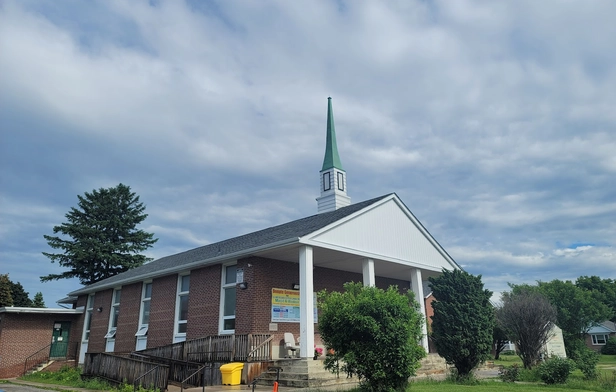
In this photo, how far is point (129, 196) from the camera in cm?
4353

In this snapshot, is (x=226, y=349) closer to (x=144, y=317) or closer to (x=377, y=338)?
(x=377, y=338)

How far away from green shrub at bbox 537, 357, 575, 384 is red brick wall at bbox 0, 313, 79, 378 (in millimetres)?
24495

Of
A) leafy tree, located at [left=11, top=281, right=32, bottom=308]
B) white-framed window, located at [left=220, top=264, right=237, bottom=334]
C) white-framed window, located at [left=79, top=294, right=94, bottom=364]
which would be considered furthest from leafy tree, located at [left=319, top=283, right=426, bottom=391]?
leafy tree, located at [left=11, top=281, right=32, bottom=308]

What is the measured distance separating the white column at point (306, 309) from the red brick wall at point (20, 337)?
59.4 feet

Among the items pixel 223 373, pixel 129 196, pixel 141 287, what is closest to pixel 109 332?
pixel 141 287

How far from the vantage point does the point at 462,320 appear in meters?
13.6

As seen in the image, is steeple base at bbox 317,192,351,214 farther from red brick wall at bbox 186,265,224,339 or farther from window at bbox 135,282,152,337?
window at bbox 135,282,152,337

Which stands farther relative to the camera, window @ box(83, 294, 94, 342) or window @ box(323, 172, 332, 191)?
window @ box(83, 294, 94, 342)

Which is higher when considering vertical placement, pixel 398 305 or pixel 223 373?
pixel 398 305

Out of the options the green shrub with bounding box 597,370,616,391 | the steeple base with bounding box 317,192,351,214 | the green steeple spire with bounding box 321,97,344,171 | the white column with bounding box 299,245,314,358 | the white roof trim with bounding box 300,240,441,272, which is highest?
the green steeple spire with bounding box 321,97,344,171

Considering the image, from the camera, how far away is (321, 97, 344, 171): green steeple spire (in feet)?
75.9

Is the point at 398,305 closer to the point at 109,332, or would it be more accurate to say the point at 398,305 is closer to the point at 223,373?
the point at 223,373

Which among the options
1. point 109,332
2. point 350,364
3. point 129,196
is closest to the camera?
point 350,364

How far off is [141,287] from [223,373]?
10089 millimetres
